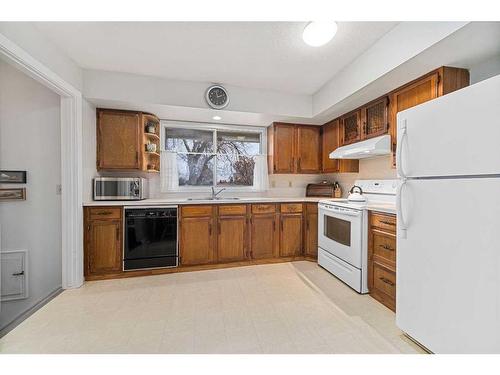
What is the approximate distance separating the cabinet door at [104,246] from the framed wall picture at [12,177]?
3.05ft

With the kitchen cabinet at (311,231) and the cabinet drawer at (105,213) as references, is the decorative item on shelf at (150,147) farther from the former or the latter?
the kitchen cabinet at (311,231)

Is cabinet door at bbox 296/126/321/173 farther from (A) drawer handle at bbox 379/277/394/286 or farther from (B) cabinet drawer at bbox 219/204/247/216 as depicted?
(A) drawer handle at bbox 379/277/394/286

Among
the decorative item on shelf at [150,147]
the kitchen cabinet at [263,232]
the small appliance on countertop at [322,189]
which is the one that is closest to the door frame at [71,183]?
the decorative item on shelf at [150,147]

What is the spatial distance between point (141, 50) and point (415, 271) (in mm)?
2967

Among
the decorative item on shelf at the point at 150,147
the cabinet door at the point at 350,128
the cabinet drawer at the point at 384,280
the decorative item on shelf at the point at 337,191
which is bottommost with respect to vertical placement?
the cabinet drawer at the point at 384,280

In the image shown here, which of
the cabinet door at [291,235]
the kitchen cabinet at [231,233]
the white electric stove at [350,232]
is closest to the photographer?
the white electric stove at [350,232]

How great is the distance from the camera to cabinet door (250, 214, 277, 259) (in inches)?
124

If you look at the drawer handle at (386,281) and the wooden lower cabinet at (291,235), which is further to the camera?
the wooden lower cabinet at (291,235)

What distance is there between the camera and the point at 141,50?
221 centimetres

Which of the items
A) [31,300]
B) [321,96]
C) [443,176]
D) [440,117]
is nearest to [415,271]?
[443,176]

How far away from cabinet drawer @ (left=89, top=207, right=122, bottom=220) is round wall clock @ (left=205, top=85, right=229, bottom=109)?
1720 mm

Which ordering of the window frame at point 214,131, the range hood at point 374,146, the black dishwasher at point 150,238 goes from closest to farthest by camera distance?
the range hood at point 374,146, the black dishwasher at point 150,238, the window frame at point 214,131

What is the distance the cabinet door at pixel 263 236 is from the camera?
124 inches
